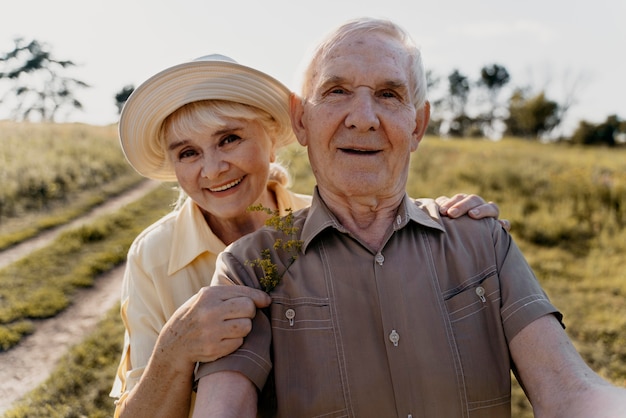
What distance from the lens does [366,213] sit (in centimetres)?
233

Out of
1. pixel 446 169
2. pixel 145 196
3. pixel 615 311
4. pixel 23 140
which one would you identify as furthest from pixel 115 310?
pixel 23 140

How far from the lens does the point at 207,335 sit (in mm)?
1953

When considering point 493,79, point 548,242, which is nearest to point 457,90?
point 493,79

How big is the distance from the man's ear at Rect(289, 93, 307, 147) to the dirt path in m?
3.99

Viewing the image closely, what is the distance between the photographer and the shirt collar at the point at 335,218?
2230 mm

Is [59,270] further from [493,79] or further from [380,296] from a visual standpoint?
[493,79]

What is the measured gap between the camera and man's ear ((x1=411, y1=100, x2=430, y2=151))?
245 cm

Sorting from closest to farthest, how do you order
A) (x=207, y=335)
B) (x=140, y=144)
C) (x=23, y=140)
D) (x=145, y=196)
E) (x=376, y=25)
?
(x=207, y=335) → (x=376, y=25) → (x=140, y=144) → (x=145, y=196) → (x=23, y=140)

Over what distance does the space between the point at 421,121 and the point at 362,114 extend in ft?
1.39

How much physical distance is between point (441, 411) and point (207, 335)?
32.2 inches

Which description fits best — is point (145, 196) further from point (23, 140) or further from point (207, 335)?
point (207, 335)

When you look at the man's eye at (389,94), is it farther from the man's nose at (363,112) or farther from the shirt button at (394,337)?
the shirt button at (394,337)

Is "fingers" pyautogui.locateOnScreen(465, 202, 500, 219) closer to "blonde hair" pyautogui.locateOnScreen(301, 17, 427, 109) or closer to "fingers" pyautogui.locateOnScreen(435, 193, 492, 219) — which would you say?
"fingers" pyautogui.locateOnScreen(435, 193, 492, 219)

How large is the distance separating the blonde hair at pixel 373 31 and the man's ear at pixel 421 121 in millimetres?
36
